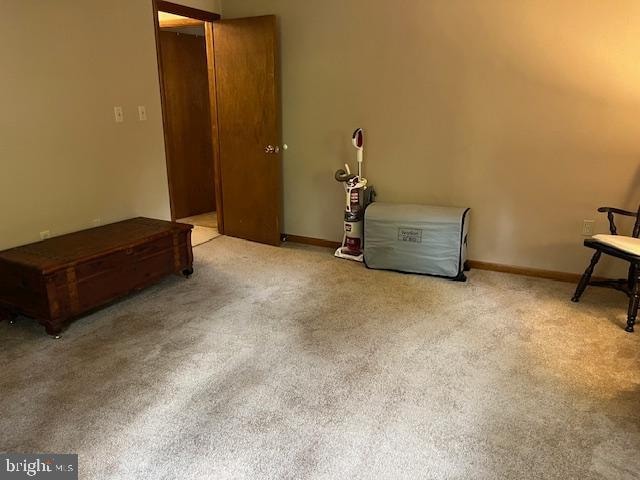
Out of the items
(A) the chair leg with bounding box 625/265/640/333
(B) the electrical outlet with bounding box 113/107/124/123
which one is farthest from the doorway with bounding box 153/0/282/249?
(A) the chair leg with bounding box 625/265/640/333

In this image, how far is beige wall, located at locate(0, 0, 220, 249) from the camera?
9.03 ft

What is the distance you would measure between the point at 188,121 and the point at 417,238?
10.0 feet

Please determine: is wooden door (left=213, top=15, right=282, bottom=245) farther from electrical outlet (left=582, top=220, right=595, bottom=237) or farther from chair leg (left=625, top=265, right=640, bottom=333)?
chair leg (left=625, top=265, right=640, bottom=333)

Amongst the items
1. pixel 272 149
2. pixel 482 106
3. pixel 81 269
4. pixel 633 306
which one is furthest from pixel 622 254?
pixel 81 269

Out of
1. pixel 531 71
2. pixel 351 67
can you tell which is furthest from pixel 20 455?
pixel 531 71

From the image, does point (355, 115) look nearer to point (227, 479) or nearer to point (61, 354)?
point (61, 354)

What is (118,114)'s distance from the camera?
3.39 m

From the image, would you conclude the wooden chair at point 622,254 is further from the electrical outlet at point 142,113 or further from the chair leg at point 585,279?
the electrical outlet at point 142,113

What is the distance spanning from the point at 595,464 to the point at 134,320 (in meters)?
2.46

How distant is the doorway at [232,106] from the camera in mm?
3988

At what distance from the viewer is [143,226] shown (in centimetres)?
337

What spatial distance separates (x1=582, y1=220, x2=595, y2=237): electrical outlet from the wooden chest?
9.67 ft

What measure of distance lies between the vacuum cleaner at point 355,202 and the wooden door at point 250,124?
2.23 feet

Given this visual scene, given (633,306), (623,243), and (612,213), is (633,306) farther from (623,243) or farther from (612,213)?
(612,213)
